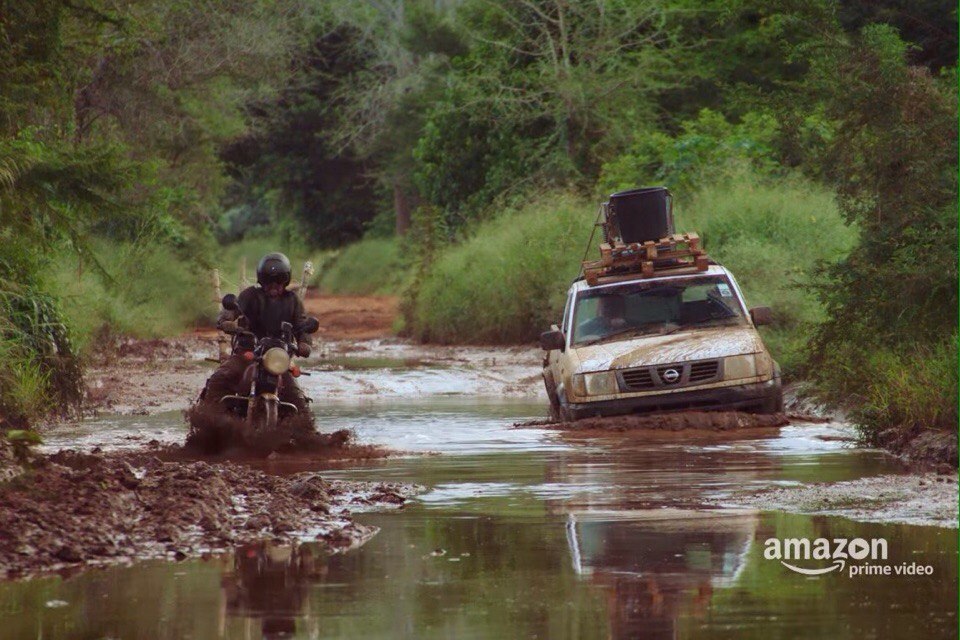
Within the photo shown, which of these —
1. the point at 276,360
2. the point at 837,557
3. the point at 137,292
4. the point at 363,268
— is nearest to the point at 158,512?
the point at 837,557

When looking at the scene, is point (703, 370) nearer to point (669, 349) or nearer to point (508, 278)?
point (669, 349)

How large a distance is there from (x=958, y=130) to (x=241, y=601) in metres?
10.6

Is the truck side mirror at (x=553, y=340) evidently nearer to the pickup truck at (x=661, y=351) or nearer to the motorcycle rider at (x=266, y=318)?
the pickup truck at (x=661, y=351)

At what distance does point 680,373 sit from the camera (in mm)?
17641

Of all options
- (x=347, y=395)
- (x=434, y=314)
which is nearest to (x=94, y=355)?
(x=347, y=395)

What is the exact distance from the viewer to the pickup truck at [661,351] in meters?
17.7

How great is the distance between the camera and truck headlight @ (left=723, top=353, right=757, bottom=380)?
57.8 ft

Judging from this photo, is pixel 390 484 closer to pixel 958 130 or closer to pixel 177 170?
pixel 958 130

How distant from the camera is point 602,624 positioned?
7891 millimetres

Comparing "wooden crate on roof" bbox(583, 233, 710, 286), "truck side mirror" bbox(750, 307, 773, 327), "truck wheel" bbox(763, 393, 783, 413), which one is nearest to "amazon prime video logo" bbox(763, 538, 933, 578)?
"truck wheel" bbox(763, 393, 783, 413)

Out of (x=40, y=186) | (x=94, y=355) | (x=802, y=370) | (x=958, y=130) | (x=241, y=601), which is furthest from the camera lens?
(x=94, y=355)

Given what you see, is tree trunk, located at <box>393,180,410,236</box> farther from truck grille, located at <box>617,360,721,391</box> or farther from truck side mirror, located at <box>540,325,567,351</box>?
truck grille, located at <box>617,360,721,391</box>

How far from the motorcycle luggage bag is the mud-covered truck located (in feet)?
2.99

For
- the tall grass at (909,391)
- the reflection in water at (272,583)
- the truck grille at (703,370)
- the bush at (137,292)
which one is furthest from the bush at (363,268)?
the reflection in water at (272,583)
